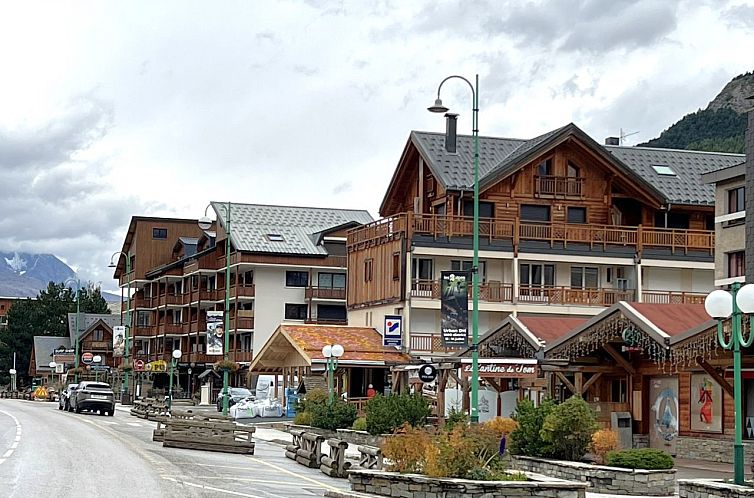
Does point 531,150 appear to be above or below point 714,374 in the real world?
above

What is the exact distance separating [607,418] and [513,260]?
2490 cm

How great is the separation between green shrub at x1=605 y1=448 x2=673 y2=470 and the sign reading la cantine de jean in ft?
34.5

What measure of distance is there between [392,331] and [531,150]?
38.1 feet

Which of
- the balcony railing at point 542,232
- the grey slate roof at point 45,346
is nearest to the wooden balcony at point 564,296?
the balcony railing at point 542,232

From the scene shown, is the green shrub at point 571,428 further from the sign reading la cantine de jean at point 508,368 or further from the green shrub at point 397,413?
the green shrub at point 397,413

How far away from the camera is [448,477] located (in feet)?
66.2

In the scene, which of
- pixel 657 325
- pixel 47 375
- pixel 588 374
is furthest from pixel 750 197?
pixel 47 375

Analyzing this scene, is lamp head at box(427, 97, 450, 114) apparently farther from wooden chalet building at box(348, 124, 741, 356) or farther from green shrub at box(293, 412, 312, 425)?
wooden chalet building at box(348, 124, 741, 356)

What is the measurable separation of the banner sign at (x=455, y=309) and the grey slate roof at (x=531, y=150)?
70.6 ft

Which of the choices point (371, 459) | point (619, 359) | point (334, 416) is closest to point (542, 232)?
point (334, 416)

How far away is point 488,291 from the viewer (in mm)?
57125

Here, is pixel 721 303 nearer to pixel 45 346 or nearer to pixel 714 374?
pixel 714 374

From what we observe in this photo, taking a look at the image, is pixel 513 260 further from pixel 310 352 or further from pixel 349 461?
pixel 349 461

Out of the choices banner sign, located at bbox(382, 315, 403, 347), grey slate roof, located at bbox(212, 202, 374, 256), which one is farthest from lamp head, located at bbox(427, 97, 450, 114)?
grey slate roof, located at bbox(212, 202, 374, 256)
